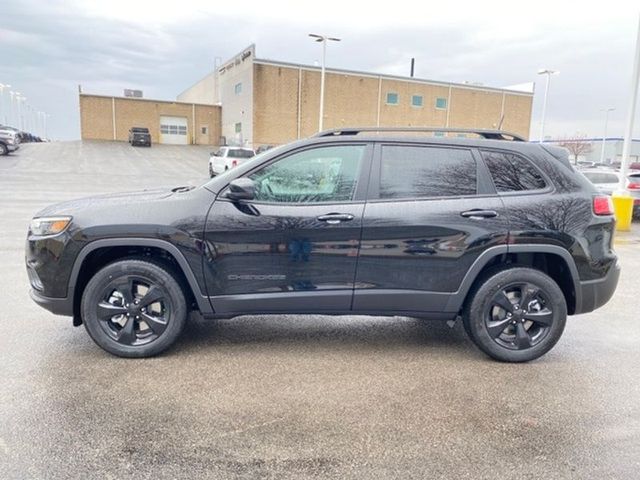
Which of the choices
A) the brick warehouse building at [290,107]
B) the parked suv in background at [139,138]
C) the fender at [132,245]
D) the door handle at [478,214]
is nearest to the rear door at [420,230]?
the door handle at [478,214]

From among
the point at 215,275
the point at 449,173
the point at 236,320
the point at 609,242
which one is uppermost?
the point at 449,173

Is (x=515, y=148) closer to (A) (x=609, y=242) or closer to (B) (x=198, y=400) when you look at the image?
(A) (x=609, y=242)

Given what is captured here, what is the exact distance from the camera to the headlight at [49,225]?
3.82 metres

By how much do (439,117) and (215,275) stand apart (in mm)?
51892

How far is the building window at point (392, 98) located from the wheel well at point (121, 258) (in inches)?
1898

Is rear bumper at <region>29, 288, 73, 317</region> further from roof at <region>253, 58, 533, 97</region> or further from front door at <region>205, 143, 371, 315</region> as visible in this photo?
roof at <region>253, 58, 533, 97</region>

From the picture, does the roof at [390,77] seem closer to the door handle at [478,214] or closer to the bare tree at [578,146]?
the bare tree at [578,146]

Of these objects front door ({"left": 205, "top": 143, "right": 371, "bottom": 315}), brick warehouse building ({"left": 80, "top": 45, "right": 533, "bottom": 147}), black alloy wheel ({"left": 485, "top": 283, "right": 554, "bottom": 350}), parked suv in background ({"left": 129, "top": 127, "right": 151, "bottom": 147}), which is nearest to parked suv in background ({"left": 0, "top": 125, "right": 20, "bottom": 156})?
parked suv in background ({"left": 129, "top": 127, "right": 151, "bottom": 147})

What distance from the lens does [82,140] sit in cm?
5034

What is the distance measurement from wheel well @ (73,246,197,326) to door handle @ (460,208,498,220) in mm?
2296

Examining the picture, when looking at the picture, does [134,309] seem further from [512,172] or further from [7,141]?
[7,141]

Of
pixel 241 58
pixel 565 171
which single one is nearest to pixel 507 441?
pixel 565 171

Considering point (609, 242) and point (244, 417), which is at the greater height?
point (609, 242)

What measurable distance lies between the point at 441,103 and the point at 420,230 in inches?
2046
